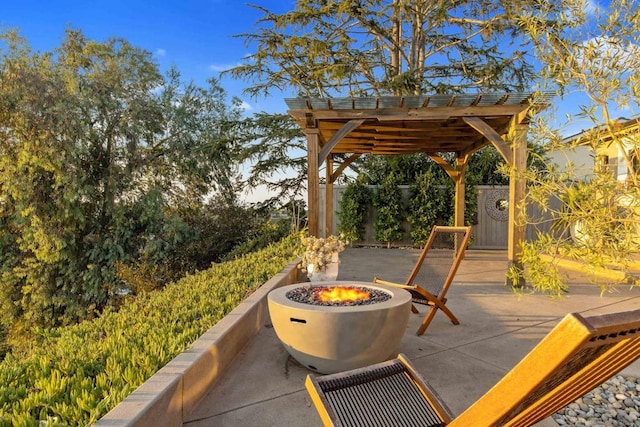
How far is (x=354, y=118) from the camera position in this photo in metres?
6.02

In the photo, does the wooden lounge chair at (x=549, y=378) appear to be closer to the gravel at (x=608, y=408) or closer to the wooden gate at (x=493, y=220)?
the gravel at (x=608, y=408)

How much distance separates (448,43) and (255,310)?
11.2 m

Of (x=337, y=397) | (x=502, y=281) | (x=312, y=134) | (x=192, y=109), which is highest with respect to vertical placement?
(x=192, y=109)

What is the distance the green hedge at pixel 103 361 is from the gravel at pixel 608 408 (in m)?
2.31

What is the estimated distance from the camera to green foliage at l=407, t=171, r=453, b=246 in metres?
10.4

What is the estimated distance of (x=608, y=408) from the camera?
2363mm

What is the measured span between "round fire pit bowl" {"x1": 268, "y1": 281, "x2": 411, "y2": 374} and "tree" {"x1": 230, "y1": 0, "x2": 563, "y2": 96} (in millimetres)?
8674

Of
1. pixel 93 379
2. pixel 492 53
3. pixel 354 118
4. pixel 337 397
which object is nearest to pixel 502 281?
pixel 354 118

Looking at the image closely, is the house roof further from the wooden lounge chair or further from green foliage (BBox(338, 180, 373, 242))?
the wooden lounge chair

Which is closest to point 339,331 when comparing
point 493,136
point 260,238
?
point 493,136

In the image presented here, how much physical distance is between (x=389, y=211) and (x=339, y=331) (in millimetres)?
8213

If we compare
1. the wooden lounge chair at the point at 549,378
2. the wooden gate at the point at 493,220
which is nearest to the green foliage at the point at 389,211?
the wooden gate at the point at 493,220

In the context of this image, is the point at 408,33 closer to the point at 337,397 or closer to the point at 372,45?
the point at 372,45

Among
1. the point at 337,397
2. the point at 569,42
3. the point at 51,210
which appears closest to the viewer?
the point at 337,397
